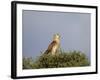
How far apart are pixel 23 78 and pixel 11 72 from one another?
82 millimetres

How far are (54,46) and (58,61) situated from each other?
102mm

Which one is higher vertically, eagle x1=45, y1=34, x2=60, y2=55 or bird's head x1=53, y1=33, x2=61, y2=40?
bird's head x1=53, y1=33, x2=61, y2=40

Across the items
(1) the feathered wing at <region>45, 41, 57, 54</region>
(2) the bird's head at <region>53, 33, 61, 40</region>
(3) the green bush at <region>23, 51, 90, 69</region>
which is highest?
(2) the bird's head at <region>53, 33, 61, 40</region>

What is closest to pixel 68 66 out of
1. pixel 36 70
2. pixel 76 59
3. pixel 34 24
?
pixel 76 59

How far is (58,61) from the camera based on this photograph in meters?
1.58

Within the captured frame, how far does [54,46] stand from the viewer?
61.8 inches

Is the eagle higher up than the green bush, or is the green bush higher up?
the eagle

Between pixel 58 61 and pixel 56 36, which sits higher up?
pixel 56 36

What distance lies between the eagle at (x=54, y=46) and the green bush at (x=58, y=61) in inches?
1.0

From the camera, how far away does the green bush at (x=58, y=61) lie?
4.95 ft

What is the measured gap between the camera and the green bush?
1510 millimetres

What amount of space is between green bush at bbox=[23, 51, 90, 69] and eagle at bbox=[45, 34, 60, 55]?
26mm

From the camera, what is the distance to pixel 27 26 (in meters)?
1.50
